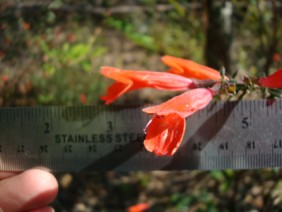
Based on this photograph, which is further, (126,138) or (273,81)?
(126,138)

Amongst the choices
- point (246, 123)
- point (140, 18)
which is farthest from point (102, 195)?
point (140, 18)

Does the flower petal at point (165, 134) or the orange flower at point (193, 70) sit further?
the orange flower at point (193, 70)

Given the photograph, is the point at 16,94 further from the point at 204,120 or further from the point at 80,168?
the point at 204,120

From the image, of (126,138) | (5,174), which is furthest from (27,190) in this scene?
(126,138)

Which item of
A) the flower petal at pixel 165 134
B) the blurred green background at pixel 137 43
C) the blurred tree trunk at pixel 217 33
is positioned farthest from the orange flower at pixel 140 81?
the blurred tree trunk at pixel 217 33

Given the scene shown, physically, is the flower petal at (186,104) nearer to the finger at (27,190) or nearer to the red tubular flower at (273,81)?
the red tubular flower at (273,81)

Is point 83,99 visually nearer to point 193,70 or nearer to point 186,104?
point 193,70
